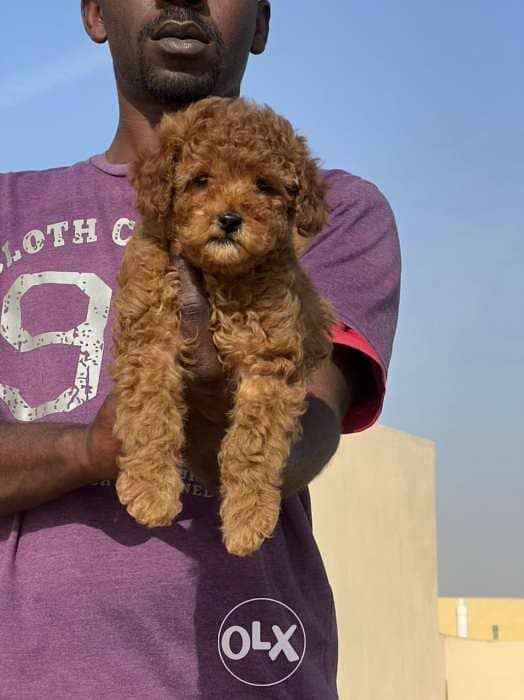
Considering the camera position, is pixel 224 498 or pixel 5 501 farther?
pixel 5 501

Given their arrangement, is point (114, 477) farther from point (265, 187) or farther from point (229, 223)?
point (265, 187)

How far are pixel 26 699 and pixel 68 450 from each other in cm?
78

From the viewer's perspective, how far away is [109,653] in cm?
360

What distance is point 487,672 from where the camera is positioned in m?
31.1

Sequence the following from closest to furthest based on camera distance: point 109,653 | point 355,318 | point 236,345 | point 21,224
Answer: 1. point 236,345
2. point 109,653
3. point 355,318
4. point 21,224

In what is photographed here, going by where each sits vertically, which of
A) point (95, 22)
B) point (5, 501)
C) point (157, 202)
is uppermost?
point (95, 22)

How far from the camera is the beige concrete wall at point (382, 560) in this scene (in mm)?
20453

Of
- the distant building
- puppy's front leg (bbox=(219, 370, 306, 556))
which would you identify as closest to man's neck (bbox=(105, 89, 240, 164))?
puppy's front leg (bbox=(219, 370, 306, 556))

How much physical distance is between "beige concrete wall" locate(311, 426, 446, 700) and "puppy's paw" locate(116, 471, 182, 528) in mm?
16175

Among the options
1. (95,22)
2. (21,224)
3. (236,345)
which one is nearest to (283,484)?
(236,345)

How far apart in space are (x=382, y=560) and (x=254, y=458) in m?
19.8

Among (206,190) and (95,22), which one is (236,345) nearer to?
(206,190)

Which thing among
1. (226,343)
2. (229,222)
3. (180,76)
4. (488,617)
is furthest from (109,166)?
(488,617)

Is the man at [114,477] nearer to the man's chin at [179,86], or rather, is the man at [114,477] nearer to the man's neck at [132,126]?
the man's chin at [179,86]
